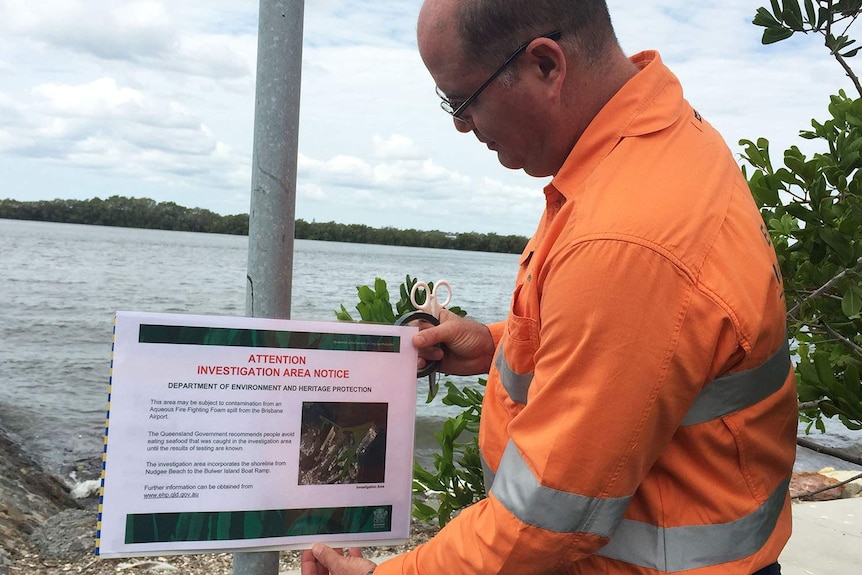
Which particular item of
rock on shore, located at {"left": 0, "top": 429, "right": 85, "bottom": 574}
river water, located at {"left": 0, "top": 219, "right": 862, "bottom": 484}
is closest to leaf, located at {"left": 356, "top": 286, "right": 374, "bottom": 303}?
river water, located at {"left": 0, "top": 219, "right": 862, "bottom": 484}

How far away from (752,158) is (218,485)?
2.60 m

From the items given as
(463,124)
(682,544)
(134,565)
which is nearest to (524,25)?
(463,124)

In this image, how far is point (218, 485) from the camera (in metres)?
1.86

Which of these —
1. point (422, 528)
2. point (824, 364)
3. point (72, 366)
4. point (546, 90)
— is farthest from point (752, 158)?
point (72, 366)

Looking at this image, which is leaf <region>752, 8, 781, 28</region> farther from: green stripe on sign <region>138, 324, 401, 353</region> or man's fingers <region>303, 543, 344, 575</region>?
man's fingers <region>303, 543, 344, 575</region>

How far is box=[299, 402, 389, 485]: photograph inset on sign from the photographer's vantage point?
1945mm

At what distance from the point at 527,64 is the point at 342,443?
104 cm

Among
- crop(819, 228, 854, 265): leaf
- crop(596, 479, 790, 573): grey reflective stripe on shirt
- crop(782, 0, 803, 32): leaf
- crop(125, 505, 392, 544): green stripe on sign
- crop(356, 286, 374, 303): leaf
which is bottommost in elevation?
crop(125, 505, 392, 544): green stripe on sign

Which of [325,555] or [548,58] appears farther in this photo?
[325,555]

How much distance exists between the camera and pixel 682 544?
1.49 meters

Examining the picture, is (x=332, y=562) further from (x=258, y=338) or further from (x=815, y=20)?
(x=815, y=20)

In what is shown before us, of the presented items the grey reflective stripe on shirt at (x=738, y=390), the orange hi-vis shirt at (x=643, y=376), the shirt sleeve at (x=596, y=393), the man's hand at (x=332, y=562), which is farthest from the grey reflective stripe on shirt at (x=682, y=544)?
the man's hand at (x=332, y=562)

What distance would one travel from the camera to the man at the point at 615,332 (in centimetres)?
130

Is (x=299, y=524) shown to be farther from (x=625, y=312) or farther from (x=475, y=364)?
(x=625, y=312)
